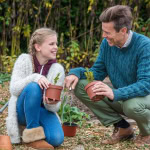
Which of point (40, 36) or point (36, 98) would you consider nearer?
point (36, 98)

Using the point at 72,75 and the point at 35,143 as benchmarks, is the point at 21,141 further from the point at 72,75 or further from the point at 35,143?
the point at 72,75

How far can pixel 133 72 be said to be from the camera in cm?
299

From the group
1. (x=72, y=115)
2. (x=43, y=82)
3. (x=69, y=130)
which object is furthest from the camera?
(x=72, y=115)

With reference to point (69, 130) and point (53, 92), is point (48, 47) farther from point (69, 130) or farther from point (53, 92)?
point (69, 130)

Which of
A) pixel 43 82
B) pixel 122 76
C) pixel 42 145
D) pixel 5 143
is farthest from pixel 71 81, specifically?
pixel 5 143

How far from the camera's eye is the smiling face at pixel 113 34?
2.93 meters

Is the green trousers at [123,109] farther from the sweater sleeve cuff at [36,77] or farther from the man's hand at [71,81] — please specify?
the sweater sleeve cuff at [36,77]

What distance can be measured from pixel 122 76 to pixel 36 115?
798 millimetres

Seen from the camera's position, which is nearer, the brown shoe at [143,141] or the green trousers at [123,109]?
the green trousers at [123,109]

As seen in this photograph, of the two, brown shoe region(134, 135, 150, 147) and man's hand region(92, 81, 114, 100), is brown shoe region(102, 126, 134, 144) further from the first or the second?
man's hand region(92, 81, 114, 100)

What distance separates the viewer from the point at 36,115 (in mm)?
2855

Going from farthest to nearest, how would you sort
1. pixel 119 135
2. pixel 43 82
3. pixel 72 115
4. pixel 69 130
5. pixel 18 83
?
pixel 72 115, pixel 69 130, pixel 119 135, pixel 18 83, pixel 43 82

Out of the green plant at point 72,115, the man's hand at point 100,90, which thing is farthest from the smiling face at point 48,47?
the green plant at point 72,115

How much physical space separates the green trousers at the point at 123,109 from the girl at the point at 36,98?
0.31 meters
